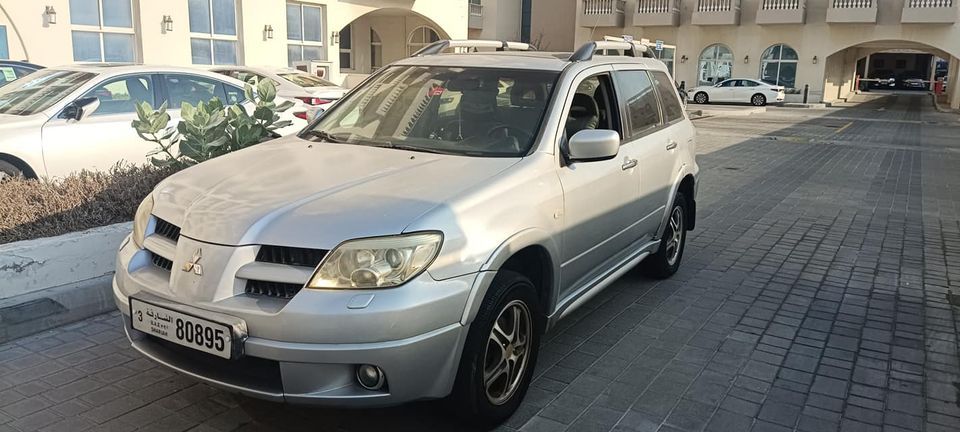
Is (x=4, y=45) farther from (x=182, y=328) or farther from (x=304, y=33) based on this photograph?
(x=182, y=328)

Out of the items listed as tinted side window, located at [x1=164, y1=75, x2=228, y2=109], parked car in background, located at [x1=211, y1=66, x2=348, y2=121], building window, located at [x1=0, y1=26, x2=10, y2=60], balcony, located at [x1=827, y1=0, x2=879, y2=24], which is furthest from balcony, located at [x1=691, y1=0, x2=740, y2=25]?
tinted side window, located at [x1=164, y1=75, x2=228, y2=109]

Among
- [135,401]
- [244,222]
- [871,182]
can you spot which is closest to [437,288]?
[244,222]

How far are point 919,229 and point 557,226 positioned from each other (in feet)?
21.0

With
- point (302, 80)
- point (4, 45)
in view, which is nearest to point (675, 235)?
point (302, 80)

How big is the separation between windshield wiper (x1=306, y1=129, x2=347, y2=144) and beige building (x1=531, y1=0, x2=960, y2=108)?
36.1 meters

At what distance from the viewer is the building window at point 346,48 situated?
30.4m

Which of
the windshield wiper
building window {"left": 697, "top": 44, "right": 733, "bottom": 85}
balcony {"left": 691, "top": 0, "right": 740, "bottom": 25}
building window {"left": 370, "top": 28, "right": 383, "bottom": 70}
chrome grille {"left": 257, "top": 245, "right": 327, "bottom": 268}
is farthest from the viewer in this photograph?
building window {"left": 697, "top": 44, "right": 733, "bottom": 85}

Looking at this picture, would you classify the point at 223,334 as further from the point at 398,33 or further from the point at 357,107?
the point at 398,33

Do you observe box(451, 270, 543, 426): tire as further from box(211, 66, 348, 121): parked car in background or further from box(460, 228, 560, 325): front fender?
box(211, 66, 348, 121): parked car in background

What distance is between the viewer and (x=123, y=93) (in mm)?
7887

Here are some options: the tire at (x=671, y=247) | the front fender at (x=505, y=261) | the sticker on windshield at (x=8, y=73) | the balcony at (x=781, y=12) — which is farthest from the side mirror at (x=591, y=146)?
the balcony at (x=781, y=12)

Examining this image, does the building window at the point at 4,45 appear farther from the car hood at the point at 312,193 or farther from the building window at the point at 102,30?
the car hood at the point at 312,193

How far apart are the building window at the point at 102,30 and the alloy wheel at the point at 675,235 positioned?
48.0 feet

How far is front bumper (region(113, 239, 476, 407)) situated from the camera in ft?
9.24
